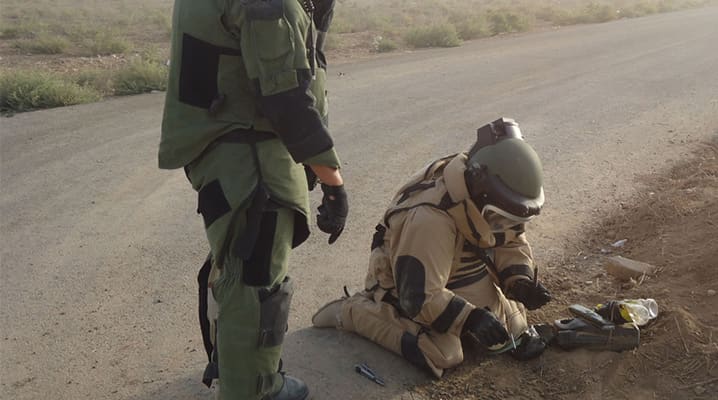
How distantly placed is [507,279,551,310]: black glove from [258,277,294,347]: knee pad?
1.32 m

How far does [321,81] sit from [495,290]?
1.48 metres

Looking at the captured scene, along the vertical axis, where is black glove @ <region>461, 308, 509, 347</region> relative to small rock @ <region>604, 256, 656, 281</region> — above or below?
above

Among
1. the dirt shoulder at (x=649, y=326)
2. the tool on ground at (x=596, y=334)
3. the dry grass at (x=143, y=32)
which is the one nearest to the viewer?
the dirt shoulder at (x=649, y=326)

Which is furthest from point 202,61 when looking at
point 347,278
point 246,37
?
point 347,278

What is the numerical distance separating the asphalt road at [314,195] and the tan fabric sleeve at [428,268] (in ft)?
1.22

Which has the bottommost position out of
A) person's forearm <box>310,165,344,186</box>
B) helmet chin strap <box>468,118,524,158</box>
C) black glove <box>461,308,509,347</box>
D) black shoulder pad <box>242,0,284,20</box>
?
black glove <box>461,308,509,347</box>

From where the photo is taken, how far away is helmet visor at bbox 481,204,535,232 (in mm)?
3014

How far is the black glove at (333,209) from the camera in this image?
258 centimetres

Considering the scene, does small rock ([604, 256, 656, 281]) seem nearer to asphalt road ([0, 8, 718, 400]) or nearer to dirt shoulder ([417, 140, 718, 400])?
dirt shoulder ([417, 140, 718, 400])

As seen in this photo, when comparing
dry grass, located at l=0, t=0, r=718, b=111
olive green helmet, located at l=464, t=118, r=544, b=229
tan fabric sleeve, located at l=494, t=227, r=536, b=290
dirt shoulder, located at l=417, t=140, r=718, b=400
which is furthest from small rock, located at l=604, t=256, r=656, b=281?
dry grass, located at l=0, t=0, r=718, b=111

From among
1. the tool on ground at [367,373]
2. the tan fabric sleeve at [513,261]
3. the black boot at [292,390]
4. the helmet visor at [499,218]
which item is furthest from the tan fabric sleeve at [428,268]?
the black boot at [292,390]

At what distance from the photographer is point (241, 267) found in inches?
99.4

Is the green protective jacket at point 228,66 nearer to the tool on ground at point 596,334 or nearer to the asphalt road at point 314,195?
the asphalt road at point 314,195

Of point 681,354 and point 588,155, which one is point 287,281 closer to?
point 681,354
